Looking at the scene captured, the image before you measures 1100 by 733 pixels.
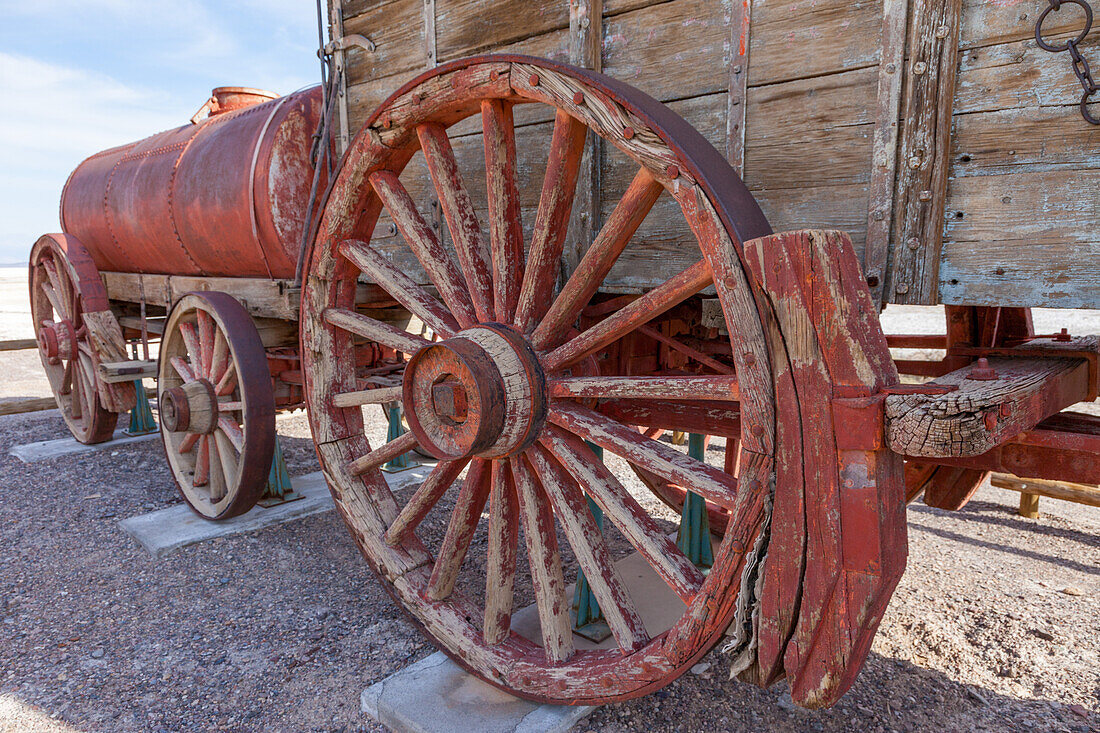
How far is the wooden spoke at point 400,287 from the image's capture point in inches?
88.4

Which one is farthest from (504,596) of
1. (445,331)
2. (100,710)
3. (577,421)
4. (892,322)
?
(892,322)

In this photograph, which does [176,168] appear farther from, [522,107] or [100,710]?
[100,710]

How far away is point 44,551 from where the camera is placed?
3.51m

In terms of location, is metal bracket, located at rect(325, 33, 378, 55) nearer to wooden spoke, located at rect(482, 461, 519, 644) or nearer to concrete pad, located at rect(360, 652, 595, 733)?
wooden spoke, located at rect(482, 461, 519, 644)

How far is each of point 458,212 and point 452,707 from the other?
149 cm

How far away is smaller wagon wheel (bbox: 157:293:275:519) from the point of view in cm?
323

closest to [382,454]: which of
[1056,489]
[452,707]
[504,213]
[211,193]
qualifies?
[452,707]

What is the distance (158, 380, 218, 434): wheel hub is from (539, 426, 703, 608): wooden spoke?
2.28m

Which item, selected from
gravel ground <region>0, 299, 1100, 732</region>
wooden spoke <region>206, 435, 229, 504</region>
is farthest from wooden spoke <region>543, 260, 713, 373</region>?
wooden spoke <region>206, 435, 229, 504</region>

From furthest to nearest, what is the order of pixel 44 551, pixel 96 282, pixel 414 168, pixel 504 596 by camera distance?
1. pixel 96 282
2. pixel 44 551
3. pixel 414 168
4. pixel 504 596

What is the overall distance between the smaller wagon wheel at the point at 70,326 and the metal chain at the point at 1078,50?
4.90 metres

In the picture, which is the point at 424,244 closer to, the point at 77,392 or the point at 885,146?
the point at 885,146

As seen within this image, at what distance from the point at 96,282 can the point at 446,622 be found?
370 centimetres

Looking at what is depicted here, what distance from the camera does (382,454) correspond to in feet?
7.82
